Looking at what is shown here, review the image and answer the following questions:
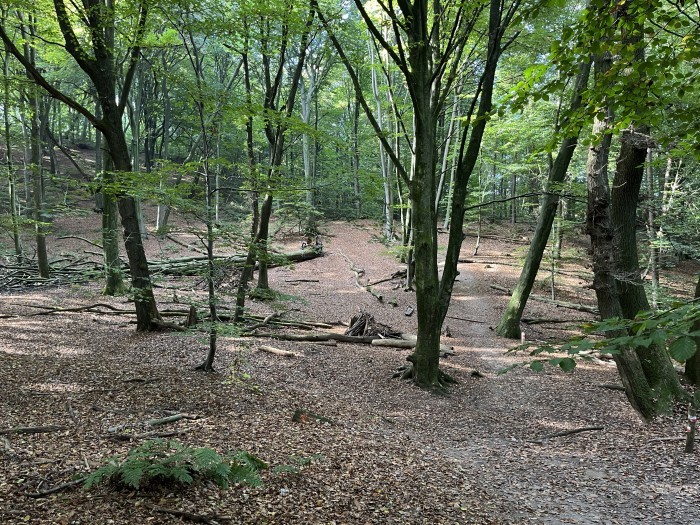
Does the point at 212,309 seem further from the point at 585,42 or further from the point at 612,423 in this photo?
the point at 612,423

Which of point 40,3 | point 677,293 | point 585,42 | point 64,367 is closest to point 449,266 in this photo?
point 585,42

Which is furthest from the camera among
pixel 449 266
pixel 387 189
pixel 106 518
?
pixel 387 189

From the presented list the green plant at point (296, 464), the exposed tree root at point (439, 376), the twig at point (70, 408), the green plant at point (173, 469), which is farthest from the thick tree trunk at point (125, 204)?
the exposed tree root at point (439, 376)

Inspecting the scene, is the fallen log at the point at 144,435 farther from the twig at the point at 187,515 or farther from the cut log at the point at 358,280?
the cut log at the point at 358,280

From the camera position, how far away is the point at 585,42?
141 inches

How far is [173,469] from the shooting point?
305 centimetres

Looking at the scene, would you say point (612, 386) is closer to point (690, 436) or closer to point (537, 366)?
point (690, 436)

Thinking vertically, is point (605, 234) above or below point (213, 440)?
above

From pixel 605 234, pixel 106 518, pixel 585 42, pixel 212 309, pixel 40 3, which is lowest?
pixel 106 518

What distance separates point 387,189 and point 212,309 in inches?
505

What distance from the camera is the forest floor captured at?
3393 millimetres

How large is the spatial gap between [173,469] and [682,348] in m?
3.08

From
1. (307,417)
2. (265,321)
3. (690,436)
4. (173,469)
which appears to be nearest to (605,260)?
(690,436)

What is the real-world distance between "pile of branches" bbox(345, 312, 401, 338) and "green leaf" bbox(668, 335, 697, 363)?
9520mm
